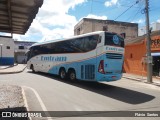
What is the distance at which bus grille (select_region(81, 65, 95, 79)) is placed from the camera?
1477cm

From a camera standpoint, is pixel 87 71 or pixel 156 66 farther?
pixel 156 66

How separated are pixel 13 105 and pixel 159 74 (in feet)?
60.4

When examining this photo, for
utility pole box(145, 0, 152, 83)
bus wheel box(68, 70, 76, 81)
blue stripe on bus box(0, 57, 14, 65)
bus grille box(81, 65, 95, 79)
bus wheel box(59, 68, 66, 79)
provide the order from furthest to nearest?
blue stripe on bus box(0, 57, 14, 65) < utility pole box(145, 0, 152, 83) < bus wheel box(59, 68, 66, 79) < bus wheel box(68, 70, 76, 81) < bus grille box(81, 65, 95, 79)

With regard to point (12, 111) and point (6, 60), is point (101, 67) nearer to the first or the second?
point (12, 111)

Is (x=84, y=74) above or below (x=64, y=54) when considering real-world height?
below

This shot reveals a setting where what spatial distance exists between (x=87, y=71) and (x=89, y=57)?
3.16ft

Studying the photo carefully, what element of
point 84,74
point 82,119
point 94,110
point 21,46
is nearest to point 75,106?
point 94,110

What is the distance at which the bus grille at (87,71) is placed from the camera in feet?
48.5

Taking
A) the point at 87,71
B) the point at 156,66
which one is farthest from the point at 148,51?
the point at 87,71

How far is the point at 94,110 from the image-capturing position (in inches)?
355

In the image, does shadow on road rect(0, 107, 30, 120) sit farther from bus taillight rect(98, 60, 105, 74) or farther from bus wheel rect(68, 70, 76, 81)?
bus wheel rect(68, 70, 76, 81)

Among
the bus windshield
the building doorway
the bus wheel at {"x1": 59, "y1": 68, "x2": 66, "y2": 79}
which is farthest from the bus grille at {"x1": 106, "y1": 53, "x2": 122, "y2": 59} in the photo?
the building doorway

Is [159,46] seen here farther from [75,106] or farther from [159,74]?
[75,106]

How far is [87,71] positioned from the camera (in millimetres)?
15367
